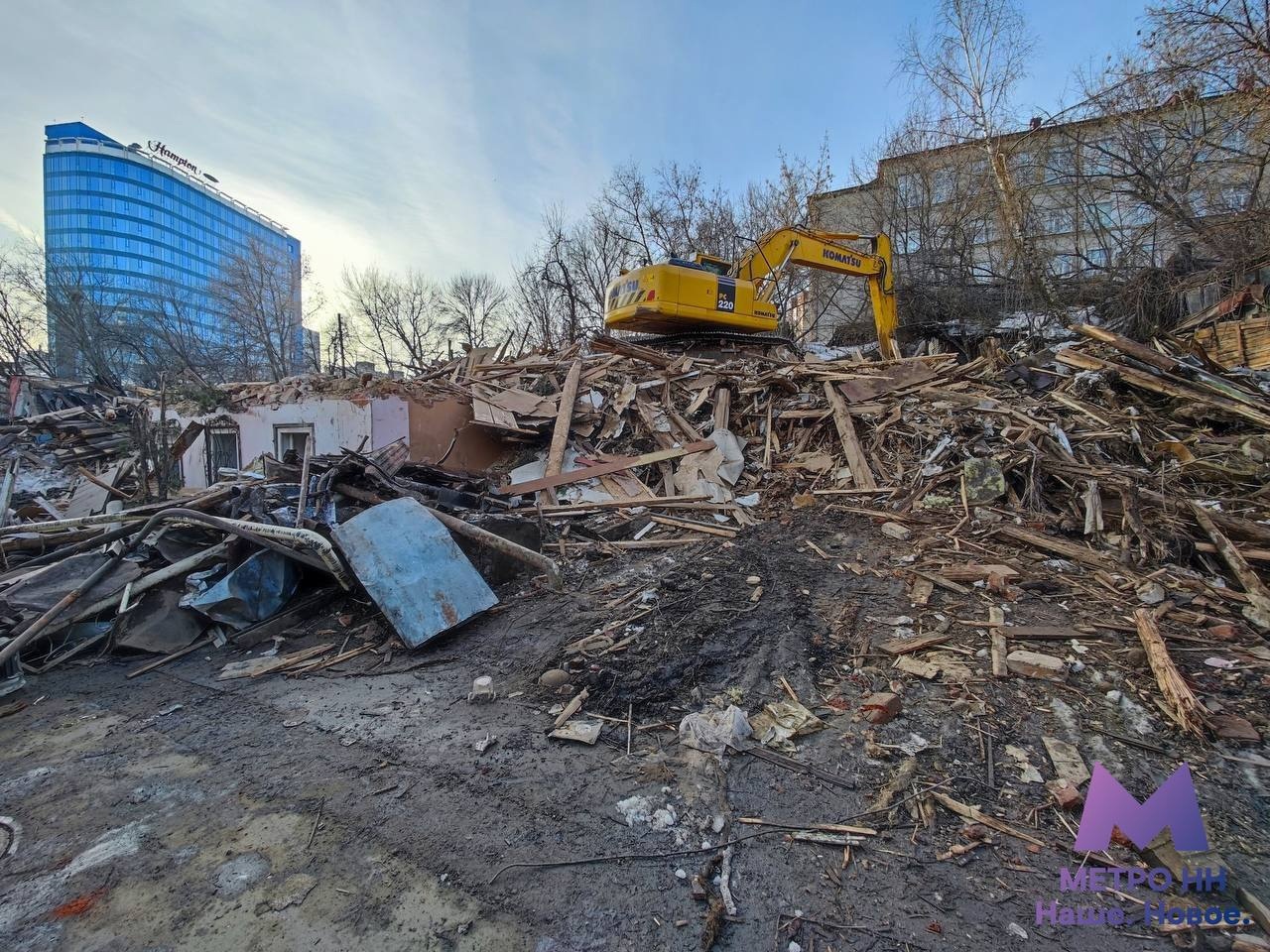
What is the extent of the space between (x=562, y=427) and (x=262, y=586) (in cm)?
437

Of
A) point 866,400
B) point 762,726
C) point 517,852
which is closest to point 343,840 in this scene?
point 517,852

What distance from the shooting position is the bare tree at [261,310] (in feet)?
101

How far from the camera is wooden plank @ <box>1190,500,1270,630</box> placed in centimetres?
381

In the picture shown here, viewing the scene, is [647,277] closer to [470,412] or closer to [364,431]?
[470,412]

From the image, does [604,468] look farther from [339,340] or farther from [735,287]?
[339,340]

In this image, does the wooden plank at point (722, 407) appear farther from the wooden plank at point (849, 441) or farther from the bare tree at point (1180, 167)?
the bare tree at point (1180, 167)

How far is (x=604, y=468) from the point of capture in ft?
25.0

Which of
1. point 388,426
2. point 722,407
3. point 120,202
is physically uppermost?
point 120,202

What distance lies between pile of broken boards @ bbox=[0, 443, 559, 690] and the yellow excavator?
609cm

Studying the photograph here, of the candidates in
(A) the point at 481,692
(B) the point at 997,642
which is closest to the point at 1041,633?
(B) the point at 997,642

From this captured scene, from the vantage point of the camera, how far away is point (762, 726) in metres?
3.17

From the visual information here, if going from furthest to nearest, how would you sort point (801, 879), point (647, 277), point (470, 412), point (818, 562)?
point (647, 277) < point (470, 412) < point (818, 562) < point (801, 879)

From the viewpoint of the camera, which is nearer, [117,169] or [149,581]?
[149,581]

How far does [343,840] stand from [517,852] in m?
0.80
